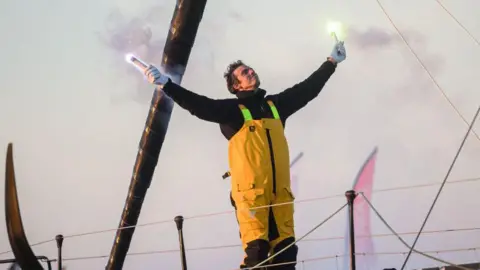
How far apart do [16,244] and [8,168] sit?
1.74 ft

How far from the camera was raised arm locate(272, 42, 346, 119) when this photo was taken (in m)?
6.19

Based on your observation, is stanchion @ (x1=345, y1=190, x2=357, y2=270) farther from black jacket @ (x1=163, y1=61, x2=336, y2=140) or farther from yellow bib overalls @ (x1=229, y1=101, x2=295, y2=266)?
black jacket @ (x1=163, y1=61, x2=336, y2=140)

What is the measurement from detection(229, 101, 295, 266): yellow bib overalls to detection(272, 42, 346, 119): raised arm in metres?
0.44

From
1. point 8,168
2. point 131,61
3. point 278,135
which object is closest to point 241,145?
point 278,135

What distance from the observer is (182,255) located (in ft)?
20.9

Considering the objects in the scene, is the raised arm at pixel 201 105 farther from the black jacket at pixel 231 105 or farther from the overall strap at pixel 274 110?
the overall strap at pixel 274 110

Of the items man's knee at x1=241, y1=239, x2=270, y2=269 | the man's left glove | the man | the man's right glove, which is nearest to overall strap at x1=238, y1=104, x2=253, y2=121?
the man

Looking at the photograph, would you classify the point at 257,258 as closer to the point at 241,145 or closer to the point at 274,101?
the point at 241,145

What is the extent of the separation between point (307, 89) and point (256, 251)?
1.59 m

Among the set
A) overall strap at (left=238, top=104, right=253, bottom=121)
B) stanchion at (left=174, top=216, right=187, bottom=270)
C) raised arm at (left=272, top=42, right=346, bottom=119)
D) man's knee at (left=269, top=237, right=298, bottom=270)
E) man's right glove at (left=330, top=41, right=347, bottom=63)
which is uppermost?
man's right glove at (left=330, top=41, right=347, bottom=63)

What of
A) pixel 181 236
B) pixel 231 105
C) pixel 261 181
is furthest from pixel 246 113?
pixel 181 236

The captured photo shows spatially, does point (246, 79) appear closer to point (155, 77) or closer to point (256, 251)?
point (155, 77)

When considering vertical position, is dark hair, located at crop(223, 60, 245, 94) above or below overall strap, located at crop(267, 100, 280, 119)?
above

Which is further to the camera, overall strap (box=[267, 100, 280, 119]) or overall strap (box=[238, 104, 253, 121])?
overall strap (box=[267, 100, 280, 119])
